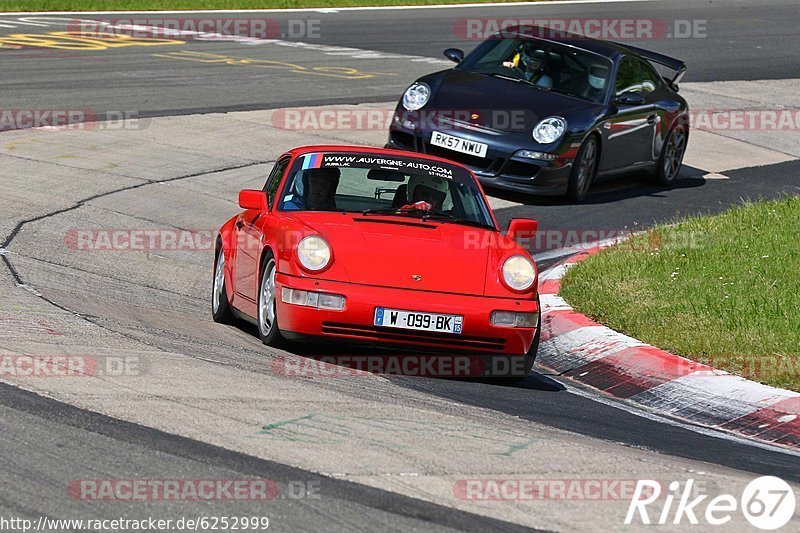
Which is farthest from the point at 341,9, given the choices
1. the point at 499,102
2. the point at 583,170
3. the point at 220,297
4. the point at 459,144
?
the point at 220,297

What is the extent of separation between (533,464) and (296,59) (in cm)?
1701

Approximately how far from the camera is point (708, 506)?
17.3ft

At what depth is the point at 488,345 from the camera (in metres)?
7.93

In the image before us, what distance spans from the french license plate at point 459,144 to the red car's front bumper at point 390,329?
607 cm

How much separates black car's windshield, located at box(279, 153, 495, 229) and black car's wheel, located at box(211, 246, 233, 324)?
713 mm

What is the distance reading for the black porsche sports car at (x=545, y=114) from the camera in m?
14.0

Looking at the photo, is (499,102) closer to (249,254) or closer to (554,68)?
(554,68)

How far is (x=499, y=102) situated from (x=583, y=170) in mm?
1112

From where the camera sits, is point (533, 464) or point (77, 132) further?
point (77, 132)

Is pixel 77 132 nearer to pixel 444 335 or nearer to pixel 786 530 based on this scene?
pixel 444 335

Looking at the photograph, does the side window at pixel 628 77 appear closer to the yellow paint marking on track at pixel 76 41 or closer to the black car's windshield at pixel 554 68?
the black car's windshield at pixel 554 68

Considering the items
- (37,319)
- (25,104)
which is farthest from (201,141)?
(37,319)

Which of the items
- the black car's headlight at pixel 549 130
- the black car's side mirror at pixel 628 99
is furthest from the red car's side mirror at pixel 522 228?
the black car's side mirror at pixel 628 99

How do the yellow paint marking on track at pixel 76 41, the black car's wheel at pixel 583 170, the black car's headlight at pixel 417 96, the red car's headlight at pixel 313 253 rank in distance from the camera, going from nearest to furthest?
the red car's headlight at pixel 313 253 < the black car's wheel at pixel 583 170 < the black car's headlight at pixel 417 96 < the yellow paint marking on track at pixel 76 41
